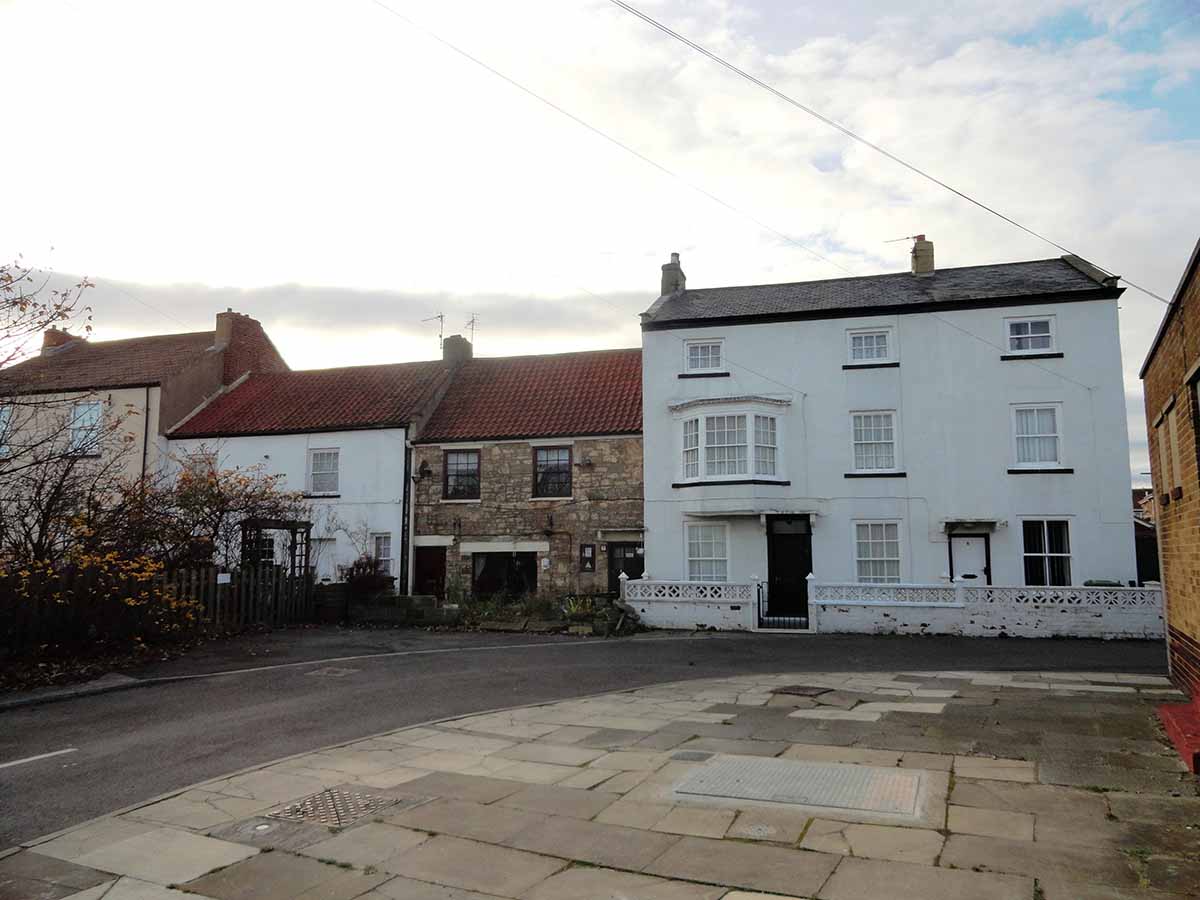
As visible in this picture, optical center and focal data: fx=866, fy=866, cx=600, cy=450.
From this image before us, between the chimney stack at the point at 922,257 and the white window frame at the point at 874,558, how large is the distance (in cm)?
767

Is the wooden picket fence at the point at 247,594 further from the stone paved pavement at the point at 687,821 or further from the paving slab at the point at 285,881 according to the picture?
the paving slab at the point at 285,881

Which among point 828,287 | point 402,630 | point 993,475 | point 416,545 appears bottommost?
point 402,630

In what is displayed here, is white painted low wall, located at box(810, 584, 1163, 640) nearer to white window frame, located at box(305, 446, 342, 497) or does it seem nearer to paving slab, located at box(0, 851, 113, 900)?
white window frame, located at box(305, 446, 342, 497)

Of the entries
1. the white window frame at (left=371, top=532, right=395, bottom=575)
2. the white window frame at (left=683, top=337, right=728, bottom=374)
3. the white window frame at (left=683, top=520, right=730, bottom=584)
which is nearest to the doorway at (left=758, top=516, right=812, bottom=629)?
the white window frame at (left=683, top=520, right=730, bottom=584)

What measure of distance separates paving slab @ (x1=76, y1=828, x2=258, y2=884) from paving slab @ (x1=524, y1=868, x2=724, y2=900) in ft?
7.39

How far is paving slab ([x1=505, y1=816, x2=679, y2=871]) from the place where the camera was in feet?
18.2

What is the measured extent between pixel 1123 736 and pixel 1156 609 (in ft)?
39.9

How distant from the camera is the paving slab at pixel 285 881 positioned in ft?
17.2

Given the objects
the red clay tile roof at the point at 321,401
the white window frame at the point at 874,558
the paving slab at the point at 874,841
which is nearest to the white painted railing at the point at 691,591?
the white window frame at the point at 874,558

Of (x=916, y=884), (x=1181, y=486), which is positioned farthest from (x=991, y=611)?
(x=916, y=884)

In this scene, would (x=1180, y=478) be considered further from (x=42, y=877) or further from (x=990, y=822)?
(x=42, y=877)

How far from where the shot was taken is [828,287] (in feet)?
83.5

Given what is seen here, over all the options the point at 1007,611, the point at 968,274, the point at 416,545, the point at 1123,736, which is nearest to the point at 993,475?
the point at 1007,611

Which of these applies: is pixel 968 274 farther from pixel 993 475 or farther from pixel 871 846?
pixel 871 846
